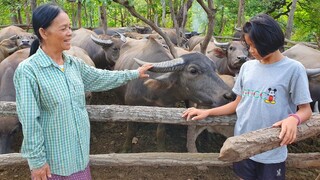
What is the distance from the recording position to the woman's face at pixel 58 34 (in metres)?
2.06

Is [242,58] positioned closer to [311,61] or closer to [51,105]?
[311,61]

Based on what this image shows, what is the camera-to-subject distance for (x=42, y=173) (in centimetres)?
208

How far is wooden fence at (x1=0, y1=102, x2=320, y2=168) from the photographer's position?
231 cm

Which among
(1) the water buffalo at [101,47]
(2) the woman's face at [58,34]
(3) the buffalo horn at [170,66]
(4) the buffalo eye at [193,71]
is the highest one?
(2) the woman's face at [58,34]

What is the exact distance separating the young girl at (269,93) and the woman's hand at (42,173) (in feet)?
4.78

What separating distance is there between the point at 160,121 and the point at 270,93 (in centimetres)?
113

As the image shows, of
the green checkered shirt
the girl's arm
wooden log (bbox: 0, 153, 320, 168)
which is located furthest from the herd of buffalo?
the green checkered shirt

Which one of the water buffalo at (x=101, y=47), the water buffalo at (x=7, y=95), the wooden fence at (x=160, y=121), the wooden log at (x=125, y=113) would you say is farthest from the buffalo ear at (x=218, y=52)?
the wooden log at (x=125, y=113)

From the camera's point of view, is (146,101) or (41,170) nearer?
(41,170)

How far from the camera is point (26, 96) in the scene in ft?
6.36

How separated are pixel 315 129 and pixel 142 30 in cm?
1248

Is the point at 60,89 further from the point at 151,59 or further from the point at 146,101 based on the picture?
the point at 151,59

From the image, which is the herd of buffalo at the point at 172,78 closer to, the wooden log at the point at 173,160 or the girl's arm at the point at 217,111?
the wooden log at the point at 173,160

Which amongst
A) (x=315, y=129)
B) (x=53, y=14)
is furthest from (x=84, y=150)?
(x=315, y=129)
